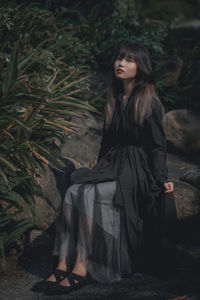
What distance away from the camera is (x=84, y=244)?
10.0 feet

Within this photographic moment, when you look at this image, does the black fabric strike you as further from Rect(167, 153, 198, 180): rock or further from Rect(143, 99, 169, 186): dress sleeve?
Rect(167, 153, 198, 180): rock

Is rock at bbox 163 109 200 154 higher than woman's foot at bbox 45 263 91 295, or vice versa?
rock at bbox 163 109 200 154

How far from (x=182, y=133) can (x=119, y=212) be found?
115 inches

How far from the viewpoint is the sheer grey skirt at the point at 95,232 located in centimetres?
Answer: 307

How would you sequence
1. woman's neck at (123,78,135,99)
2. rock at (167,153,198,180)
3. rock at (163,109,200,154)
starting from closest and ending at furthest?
woman's neck at (123,78,135,99) < rock at (167,153,198,180) < rock at (163,109,200,154)

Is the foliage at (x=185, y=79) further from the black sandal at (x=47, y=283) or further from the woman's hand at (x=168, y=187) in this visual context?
the black sandal at (x=47, y=283)

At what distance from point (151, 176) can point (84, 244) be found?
2.59 ft

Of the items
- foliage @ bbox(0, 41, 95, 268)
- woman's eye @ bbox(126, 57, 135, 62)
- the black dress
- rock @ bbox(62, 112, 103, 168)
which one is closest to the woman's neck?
woman's eye @ bbox(126, 57, 135, 62)

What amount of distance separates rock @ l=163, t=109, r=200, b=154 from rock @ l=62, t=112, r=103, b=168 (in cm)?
118

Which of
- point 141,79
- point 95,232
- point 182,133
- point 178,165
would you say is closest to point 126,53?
point 141,79

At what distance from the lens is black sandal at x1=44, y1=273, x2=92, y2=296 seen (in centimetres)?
288

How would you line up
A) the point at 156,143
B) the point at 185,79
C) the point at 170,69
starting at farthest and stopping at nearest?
1. the point at 185,79
2. the point at 170,69
3. the point at 156,143

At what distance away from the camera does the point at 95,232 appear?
309cm

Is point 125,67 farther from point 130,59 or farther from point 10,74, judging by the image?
point 10,74
